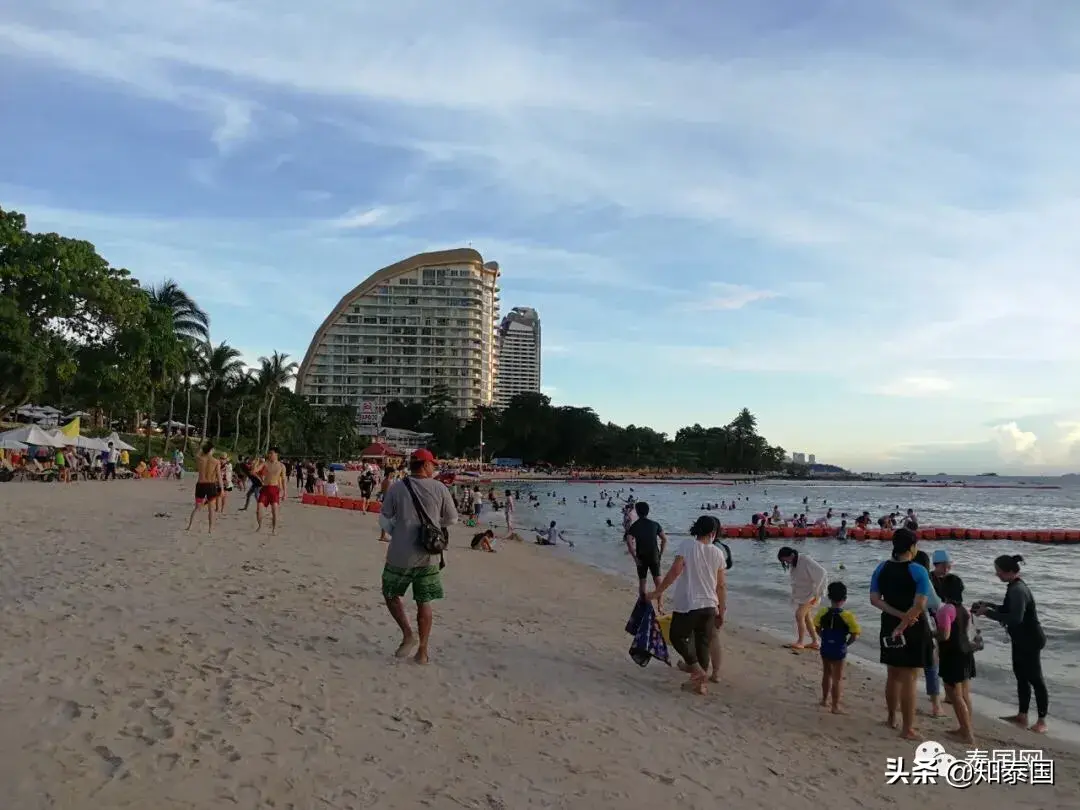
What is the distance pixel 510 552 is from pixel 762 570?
6685 mm

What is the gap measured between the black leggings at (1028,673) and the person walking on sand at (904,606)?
1.66 metres

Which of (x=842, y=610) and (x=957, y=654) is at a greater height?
(x=842, y=610)

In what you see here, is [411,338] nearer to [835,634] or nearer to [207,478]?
[207,478]

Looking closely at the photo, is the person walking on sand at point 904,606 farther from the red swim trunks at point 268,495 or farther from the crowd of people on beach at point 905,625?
the red swim trunks at point 268,495

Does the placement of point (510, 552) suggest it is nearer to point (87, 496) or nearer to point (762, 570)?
point (762, 570)

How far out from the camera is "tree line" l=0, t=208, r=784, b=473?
2719 centimetres

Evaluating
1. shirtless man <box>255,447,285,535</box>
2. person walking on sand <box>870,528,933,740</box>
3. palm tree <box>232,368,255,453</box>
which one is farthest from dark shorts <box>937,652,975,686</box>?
palm tree <box>232,368,255,453</box>

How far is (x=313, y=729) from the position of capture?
466 centimetres

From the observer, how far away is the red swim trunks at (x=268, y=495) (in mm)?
14257

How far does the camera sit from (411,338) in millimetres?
149500

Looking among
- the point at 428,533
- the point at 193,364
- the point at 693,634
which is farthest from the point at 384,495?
the point at 193,364

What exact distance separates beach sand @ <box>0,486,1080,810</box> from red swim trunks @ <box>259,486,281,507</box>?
14.6 feet

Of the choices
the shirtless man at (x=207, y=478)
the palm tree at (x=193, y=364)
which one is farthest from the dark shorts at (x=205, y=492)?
the palm tree at (x=193, y=364)

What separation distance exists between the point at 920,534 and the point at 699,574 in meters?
28.4
